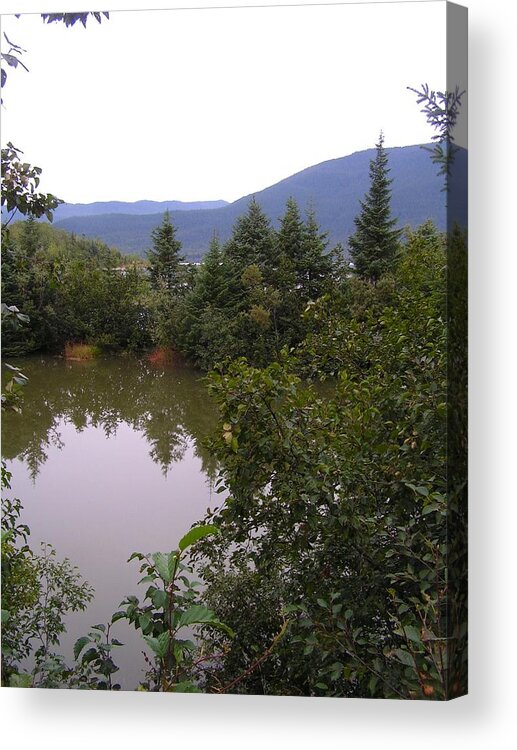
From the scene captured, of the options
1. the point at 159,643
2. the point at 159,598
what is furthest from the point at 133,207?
the point at 159,643

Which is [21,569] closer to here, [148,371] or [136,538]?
[136,538]

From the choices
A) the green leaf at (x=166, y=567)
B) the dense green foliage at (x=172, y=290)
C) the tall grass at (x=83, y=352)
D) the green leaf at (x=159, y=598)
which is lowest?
the green leaf at (x=159, y=598)

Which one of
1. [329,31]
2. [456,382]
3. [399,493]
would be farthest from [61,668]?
[329,31]

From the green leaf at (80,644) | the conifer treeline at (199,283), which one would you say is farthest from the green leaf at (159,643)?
the conifer treeline at (199,283)

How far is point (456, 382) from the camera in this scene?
3.21m

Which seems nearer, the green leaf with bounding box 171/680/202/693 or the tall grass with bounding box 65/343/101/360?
the green leaf with bounding box 171/680/202/693

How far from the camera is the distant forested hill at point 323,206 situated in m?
3.18

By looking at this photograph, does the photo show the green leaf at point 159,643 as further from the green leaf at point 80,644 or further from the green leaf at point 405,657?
the green leaf at point 405,657

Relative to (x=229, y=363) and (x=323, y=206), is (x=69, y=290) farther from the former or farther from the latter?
(x=323, y=206)

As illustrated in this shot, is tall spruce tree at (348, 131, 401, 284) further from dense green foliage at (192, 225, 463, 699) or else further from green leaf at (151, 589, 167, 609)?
green leaf at (151, 589, 167, 609)

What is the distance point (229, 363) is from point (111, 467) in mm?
532

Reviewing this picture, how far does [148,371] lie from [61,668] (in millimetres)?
1056

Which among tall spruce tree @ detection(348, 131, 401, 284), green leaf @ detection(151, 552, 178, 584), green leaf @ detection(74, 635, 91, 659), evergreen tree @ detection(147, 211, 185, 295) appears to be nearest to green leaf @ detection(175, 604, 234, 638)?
green leaf @ detection(151, 552, 178, 584)

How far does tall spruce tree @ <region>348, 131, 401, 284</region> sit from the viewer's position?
3264mm
